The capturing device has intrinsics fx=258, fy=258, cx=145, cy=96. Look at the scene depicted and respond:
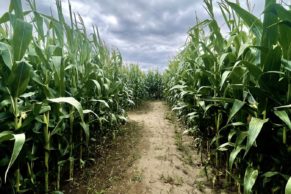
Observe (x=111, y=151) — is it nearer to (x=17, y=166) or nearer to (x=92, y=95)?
(x=92, y=95)

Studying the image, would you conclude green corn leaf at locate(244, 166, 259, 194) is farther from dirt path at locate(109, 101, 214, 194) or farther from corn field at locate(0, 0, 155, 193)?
corn field at locate(0, 0, 155, 193)

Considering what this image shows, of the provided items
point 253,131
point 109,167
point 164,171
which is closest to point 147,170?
point 164,171

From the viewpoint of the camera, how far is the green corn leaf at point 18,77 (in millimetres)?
1555

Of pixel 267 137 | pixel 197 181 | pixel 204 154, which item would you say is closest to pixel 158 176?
pixel 197 181

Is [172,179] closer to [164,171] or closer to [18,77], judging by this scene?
[164,171]

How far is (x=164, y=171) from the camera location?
2781 millimetres

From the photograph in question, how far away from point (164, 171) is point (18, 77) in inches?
71.4

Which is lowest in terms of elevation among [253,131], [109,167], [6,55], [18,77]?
[109,167]

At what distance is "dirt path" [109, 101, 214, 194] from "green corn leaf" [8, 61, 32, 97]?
1341 millimetres

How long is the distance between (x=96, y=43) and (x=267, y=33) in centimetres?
255

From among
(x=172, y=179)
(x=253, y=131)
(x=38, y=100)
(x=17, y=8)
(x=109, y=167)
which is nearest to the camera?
(x=253, y=131)

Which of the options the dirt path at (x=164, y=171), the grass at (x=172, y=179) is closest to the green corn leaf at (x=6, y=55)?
the dirt path at (x=164, y=171)

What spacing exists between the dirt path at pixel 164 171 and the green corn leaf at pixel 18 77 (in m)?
1.34

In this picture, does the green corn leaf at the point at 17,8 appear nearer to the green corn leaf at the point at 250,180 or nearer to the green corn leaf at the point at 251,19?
the green corn leaf at the point at 251,19
